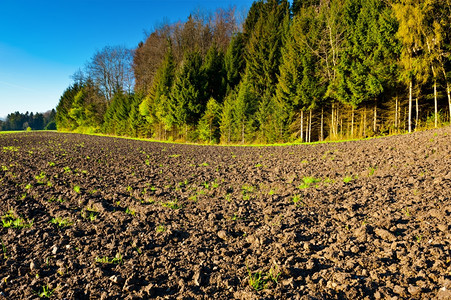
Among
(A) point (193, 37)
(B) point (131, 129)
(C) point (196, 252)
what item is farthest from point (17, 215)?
(A) point (193, 37)

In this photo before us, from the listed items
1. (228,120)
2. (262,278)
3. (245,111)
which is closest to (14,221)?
(262,278)

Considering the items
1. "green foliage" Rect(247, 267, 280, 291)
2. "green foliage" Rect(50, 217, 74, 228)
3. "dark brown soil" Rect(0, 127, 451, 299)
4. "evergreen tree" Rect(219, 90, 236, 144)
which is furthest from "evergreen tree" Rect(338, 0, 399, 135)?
"green foliage" Rect(50, 217, 74, 228)

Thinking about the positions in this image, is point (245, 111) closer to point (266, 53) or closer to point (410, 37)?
point (266, 53)

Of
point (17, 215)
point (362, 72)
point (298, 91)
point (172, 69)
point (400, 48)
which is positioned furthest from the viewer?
point (172, 69)

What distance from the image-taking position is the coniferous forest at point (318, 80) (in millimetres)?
18438

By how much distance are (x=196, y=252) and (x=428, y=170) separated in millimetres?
7376

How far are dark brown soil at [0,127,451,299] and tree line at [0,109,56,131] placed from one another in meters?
125

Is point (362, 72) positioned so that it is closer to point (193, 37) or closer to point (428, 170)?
point (428, 170)

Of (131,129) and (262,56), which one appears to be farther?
(131,129)

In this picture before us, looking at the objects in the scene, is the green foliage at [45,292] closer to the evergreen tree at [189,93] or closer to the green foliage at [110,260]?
the green foliage at [110,260]

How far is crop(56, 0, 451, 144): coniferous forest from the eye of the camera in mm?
18438

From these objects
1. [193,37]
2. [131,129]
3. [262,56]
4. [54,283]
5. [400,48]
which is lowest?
[54,283]

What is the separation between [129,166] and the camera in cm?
1202

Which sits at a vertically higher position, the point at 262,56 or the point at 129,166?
the point at 262,56
